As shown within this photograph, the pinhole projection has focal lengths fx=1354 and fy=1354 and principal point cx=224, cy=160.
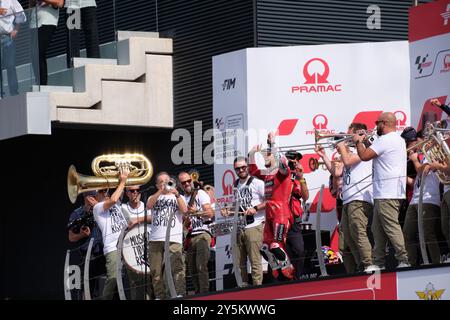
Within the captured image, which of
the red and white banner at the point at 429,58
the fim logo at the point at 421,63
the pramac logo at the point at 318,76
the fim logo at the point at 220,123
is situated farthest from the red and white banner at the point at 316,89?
the fim logo at the point at 421,63

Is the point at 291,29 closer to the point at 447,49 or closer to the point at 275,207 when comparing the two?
the point at 447,49

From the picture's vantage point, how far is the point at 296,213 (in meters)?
15.4

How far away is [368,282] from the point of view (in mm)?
13641

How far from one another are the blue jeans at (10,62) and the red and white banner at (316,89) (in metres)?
3.49

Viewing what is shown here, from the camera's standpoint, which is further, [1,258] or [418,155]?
[1,258]

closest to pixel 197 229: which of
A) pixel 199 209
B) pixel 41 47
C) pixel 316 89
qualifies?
pixel 199 209

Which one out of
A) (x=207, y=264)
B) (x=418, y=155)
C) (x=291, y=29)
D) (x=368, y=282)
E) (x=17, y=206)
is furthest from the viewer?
(x=17, y=206)

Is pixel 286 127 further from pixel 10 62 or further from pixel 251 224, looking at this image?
pixel 10 62

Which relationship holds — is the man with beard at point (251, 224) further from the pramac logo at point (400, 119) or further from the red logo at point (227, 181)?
the pramac logo at point (400, 119)

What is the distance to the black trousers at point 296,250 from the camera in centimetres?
1450

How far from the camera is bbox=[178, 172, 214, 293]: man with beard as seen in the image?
1541cm

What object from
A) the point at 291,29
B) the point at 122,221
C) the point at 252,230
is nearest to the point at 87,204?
Answer: the point at 122,221

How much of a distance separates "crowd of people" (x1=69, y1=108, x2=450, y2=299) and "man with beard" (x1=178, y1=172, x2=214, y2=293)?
1 centimetres
